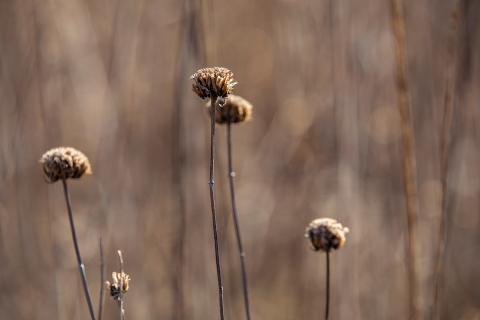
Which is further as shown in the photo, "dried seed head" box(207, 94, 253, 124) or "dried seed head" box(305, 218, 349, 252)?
"dried seed head" box(207, 94, 253, 124)

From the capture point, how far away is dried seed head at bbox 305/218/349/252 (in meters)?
0.95

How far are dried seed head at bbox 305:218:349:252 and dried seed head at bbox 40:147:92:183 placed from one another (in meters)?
0.40

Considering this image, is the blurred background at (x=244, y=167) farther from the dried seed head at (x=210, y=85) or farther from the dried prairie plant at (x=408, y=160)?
the dried seed head at (x=210, y=85)

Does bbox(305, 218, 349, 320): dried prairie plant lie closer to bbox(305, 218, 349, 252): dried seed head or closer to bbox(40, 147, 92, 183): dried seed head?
bbox(305, 218, 349, 252): dried seed head

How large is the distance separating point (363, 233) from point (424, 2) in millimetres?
936

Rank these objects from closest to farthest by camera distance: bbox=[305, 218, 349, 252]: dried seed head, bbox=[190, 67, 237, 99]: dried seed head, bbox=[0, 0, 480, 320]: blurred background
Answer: bbox=[190, 67, 237, 99]: dried seed head
bbox=[305, 218, 349, 252]: dried seed head
bbox=[0, 0, 480, 320]: blurred background

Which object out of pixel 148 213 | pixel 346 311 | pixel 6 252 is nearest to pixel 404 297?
pixel 346 311

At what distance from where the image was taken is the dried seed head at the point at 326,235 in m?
0.95

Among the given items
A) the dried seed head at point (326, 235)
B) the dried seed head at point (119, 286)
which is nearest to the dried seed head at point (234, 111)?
Result: the dried seed head at point (326, 235)

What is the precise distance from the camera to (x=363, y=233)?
2143mm

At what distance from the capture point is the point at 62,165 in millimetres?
951

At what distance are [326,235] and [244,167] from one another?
162 cm

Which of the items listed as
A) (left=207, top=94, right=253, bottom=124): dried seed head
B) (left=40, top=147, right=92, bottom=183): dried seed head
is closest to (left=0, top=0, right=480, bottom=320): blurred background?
(left=207, top=94, right=253, bottom=124): dried seed head

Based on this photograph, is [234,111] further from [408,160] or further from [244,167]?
[244,167]
